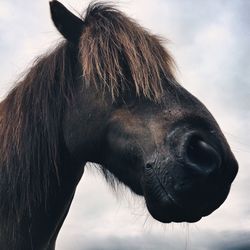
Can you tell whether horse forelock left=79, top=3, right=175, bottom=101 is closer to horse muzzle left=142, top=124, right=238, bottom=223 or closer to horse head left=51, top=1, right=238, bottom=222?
horse head left=51, top=1, right=238, bottom=222

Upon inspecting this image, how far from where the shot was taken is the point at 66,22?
3.81 meters

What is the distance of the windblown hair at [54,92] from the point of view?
3.48m

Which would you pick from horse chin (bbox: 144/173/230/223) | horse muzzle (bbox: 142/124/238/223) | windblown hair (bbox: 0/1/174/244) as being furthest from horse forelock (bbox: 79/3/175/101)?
horse chin (bbox: 144/173/230/223)

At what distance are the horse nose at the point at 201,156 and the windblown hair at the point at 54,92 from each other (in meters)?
0.59

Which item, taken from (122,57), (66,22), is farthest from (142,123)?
(66,22)

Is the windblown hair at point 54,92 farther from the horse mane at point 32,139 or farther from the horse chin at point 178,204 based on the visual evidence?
the horse chin at point 178,204

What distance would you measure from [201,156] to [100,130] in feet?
3.10

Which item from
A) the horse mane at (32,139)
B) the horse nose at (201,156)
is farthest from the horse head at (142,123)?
the horse mane at (32,139)

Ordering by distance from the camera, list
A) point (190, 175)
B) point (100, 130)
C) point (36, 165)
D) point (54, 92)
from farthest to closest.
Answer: point (54, 92), point (36, 165), point (100, 130), point (190, 175)

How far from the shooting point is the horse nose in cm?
276

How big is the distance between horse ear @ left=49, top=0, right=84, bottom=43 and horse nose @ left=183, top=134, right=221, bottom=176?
160cm

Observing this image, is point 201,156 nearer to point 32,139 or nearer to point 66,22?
point 32,139

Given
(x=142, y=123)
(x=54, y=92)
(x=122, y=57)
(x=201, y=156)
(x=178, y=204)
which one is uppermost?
(x=122, y=57)

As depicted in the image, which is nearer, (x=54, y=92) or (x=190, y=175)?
(x=190, y=175)
